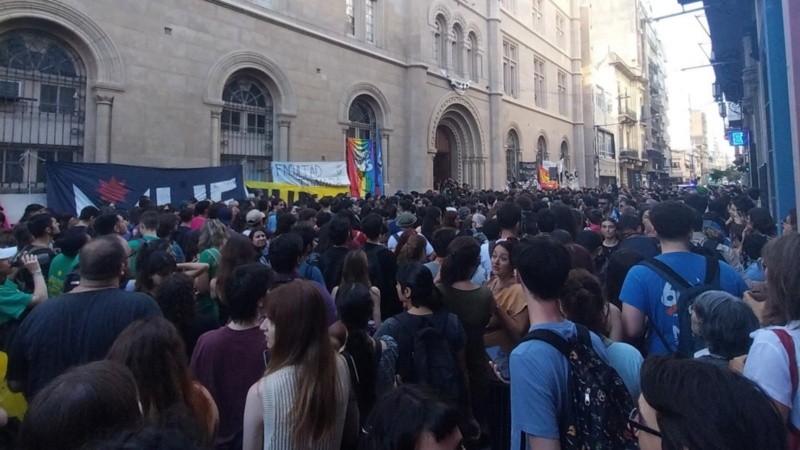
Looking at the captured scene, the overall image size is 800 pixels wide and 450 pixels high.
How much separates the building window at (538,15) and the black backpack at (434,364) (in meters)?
35.0

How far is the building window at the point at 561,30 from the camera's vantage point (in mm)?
38312

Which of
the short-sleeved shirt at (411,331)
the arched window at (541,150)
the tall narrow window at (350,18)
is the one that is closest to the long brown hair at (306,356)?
the short-sleeved shirt at (411,331)

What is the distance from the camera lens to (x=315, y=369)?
221cm

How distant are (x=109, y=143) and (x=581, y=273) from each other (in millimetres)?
12376

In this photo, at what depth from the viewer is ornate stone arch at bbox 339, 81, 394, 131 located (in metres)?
18.4

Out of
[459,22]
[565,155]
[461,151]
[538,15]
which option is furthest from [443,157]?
[565,155]

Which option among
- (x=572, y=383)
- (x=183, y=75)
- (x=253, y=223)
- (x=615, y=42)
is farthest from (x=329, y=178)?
(x=615, y=42)

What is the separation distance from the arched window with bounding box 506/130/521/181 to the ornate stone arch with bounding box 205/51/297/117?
16672mm

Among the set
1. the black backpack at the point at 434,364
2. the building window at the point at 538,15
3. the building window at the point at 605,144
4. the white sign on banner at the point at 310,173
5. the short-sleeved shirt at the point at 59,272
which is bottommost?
the black backpack at the point at 434,364

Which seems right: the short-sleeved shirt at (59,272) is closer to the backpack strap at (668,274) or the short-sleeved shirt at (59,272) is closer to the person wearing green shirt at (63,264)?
the person wearing green shirt at (63,264)

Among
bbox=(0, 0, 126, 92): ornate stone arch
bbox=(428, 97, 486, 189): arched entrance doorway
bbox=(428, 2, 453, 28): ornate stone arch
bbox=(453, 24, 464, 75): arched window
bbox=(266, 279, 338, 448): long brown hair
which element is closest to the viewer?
bbox=(266, 279, 338, 448): long brown hair

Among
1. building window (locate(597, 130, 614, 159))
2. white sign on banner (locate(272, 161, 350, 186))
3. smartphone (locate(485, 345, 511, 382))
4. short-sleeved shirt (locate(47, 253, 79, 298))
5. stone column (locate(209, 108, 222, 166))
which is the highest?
building window (locate(597, 130, 614, 159))

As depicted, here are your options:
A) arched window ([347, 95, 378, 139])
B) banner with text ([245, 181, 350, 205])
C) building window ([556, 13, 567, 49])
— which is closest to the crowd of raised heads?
banner with text ([245, 181, 350, 205])

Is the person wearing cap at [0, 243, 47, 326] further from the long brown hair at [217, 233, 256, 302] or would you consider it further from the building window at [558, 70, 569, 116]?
the building window at [558, 70, 569, 116]
